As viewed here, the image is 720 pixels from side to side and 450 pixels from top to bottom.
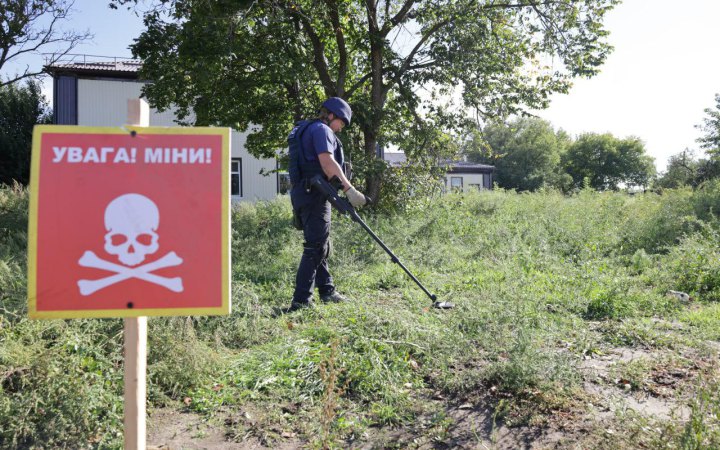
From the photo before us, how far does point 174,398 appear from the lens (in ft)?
11.4

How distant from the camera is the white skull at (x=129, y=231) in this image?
2.24 meters

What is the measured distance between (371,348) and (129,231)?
2.20 metres

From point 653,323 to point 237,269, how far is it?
4.73 meters

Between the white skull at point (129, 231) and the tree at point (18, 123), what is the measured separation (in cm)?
2788

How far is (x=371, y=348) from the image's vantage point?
13.1 ft

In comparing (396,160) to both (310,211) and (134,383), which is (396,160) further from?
(134,383)

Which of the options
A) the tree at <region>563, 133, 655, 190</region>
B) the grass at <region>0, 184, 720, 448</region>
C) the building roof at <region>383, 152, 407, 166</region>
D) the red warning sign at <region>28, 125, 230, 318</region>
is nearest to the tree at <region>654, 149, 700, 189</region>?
the tree at <region>563, 133, 655, 190</region>

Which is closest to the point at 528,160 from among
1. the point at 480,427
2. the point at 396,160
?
the point at 396,160

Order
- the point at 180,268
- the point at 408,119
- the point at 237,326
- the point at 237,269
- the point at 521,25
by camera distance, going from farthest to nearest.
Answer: the point at 408,119 → the point at 521,25 → the point at 237,269 → the point at 237,326 → the point at 180,268

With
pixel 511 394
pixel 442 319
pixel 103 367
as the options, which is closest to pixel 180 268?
pixel 103 367

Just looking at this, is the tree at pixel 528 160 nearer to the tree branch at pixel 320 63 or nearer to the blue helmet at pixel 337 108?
the tree branch at pixel 320 63

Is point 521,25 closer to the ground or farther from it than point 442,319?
farther from it

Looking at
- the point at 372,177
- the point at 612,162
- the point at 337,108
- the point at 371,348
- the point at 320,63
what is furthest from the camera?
the point at 612,162

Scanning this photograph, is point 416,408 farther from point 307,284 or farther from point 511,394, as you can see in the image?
point 307,284
